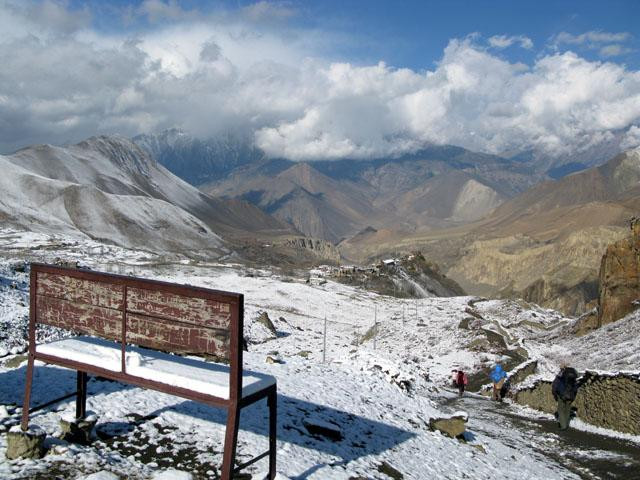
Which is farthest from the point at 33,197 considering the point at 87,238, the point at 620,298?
the point at 620,298

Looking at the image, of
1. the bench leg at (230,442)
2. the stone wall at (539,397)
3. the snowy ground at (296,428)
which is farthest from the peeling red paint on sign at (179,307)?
the stone wall at (539,397)

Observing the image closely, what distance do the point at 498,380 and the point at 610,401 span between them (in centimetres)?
626

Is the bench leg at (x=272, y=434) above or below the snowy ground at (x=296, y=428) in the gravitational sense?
above

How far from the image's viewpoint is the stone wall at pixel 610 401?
15.8 m

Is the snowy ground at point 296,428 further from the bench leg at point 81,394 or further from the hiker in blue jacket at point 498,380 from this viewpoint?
the hiker in blue jacket at point 498,380

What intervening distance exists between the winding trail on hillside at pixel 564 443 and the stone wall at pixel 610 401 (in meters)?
0.70

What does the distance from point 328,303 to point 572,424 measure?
173 ft

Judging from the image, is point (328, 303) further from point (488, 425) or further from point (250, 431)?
point (250, 431)

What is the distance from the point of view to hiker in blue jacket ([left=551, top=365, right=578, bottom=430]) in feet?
55.7

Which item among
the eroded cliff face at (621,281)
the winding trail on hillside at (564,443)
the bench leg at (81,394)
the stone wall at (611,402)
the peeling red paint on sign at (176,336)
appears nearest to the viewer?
the peeling red paint on sign at (176,336)

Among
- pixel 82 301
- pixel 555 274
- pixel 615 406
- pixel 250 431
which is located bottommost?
pixel 555 274

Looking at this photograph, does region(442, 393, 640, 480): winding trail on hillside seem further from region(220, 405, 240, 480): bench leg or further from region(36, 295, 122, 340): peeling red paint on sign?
region(36, 295, 122, 340): peeling red paint on sign

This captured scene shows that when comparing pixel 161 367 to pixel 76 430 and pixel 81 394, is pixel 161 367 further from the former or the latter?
pixel 81 394

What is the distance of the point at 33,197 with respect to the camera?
139 meters
